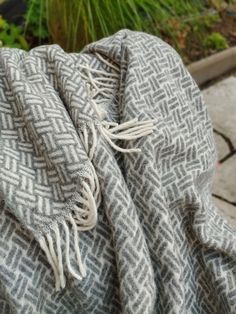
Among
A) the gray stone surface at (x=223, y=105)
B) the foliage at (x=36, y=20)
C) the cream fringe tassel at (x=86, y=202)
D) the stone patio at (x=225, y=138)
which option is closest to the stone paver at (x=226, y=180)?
the stone patio at (x=225, y=138)

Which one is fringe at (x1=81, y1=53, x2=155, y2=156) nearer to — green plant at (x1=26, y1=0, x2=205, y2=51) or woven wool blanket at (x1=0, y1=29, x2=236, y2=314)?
woven wool blanket at (x1=0, y1=29, x2=236, y2=314)

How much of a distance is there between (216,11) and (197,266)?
80.0 inches

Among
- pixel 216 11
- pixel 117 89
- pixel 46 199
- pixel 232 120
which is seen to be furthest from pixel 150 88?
pixel 216 11

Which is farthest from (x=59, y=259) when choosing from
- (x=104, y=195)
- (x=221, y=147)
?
(x=221, y=147)

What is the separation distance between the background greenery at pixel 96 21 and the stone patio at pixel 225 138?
219 mm

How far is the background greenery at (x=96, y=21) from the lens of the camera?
1.98 m

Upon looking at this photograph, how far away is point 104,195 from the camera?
36.6 inches

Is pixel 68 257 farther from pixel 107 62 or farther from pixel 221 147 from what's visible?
pixel 221 147

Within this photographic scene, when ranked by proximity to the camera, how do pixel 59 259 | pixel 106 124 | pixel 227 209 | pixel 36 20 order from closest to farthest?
pixel 59 259 → pixel 106 124 → pixel 227 209 → pixel 36 20

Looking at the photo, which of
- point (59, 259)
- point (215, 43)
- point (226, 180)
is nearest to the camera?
point (59, 259)

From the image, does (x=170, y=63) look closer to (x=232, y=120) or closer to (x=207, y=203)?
(x=207, y=203)

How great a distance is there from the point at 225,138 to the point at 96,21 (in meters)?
0.71

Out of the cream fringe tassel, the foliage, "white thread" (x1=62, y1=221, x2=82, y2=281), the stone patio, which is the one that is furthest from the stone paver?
"white thread" (x1=62, y1=221, x2=82, y2=281)

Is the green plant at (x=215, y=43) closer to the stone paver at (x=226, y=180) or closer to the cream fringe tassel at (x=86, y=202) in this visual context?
the stone paver at (x=226, y=180)
